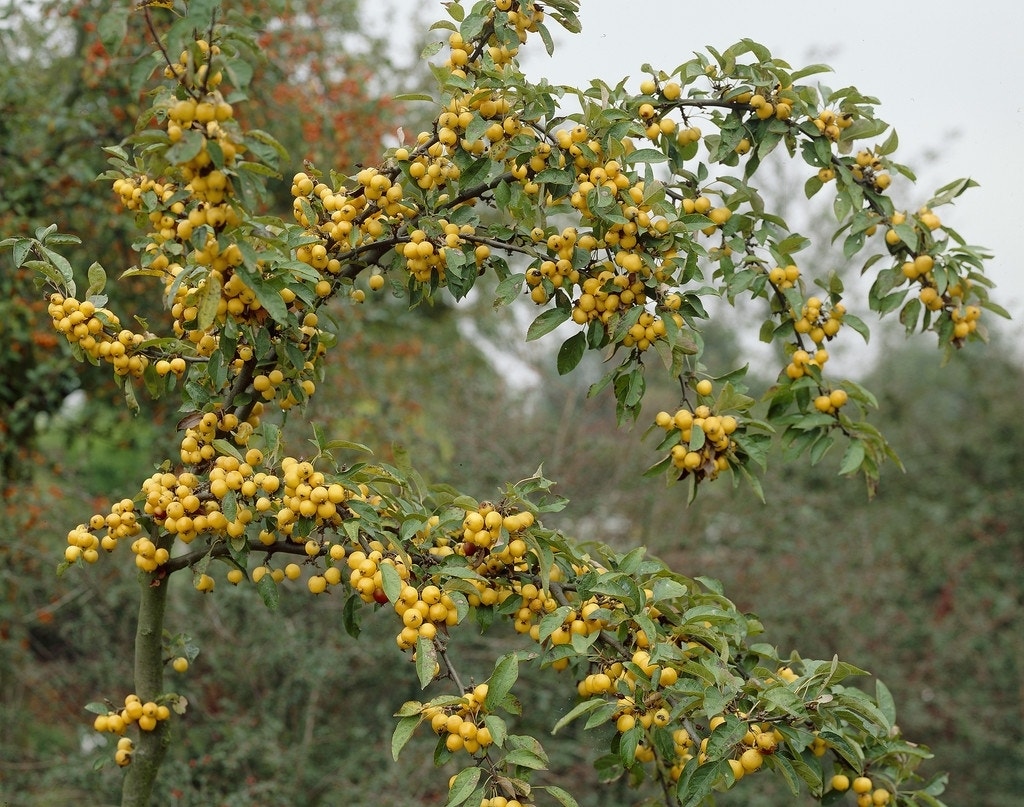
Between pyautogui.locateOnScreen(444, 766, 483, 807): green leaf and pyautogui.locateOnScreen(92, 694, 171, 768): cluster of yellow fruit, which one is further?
pyautogui.locateOnScreen(92, 694, 171, 768): cluster of yellow fruit

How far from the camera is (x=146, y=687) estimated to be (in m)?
2.18

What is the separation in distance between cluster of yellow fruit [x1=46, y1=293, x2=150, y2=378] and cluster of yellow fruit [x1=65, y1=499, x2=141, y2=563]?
0.28m

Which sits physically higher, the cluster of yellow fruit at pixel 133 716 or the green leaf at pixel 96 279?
the green leaf at pixel 96 279

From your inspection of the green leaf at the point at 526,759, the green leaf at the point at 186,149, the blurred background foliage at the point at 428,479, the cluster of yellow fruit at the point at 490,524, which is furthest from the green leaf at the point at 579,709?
the blurred background foliage at the point at 428,479

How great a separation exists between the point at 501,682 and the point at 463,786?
18 centimetres

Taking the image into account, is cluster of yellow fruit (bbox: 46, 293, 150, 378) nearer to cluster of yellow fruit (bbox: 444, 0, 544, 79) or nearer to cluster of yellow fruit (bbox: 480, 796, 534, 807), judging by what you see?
cluster of yellow fruit (bbox: 444, 0, 544, 79)

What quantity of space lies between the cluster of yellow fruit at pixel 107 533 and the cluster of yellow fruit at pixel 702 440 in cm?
108

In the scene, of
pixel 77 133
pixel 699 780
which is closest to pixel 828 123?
pixel 699 780

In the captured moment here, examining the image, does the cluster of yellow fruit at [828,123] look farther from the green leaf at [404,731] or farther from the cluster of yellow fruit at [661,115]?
the green leaf at [404,731]

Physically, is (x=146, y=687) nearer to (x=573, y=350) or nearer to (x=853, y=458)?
(x=573, y=350)

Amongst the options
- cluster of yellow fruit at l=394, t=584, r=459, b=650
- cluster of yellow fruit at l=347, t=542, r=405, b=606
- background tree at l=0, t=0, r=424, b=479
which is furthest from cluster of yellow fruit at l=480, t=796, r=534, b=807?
background tree at l=0, t=0, r=424, b=479

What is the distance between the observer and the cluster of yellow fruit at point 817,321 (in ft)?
7.09

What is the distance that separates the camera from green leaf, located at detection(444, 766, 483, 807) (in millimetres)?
1516

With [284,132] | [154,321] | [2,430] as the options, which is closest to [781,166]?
[284,132]
